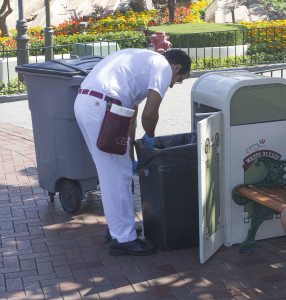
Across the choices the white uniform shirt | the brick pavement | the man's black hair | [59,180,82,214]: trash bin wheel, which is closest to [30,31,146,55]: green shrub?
[59,180,82,214]: trash bin wheel

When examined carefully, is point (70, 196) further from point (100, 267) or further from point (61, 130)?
point (100, 267)

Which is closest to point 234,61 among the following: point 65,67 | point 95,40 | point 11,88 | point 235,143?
point 95,40

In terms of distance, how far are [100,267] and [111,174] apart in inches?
27.4

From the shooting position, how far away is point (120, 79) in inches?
184

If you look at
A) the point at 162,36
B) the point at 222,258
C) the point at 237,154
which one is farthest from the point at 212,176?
the point at 162,36

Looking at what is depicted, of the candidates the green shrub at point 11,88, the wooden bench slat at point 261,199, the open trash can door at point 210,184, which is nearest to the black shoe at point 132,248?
the open trash can door at point 210,184

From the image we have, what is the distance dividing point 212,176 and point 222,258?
2.13ft

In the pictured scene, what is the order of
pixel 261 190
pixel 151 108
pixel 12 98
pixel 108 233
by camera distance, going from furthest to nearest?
1. pixel 12 98
2. pixel 108 233
3. pixel 261 190
4. pixel 151 108

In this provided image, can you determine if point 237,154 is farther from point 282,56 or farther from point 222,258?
point 282,56

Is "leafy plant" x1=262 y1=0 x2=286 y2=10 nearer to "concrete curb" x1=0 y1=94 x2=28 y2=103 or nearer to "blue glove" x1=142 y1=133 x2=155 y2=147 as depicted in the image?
"concrete curb" x1=0 y1=94 x2=28 y2=103

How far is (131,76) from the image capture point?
4.67 metres

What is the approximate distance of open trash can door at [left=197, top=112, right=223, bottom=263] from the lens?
443cm

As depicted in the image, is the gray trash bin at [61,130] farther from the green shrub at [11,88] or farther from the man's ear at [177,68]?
the green shrub at [11,88]

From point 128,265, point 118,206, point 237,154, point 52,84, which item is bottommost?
point 128,265
